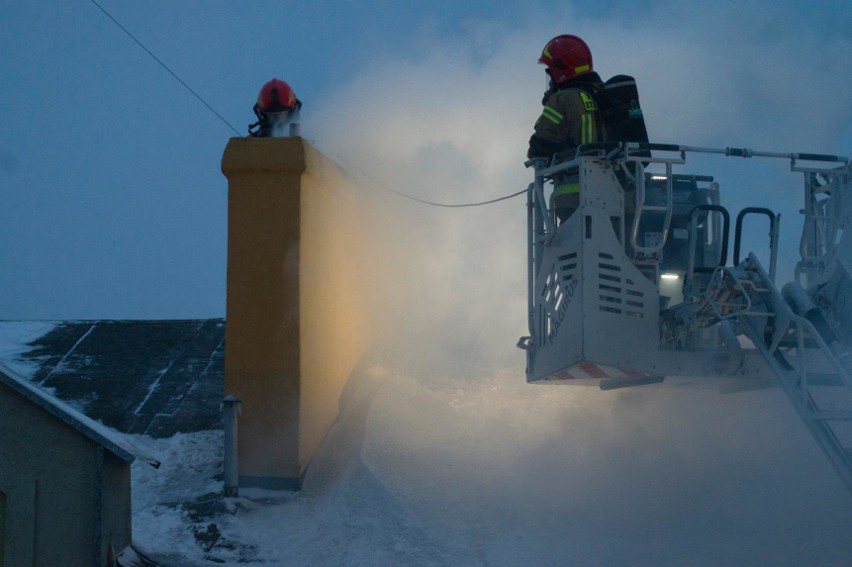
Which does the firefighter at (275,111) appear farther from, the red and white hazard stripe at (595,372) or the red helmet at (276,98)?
the red and white hazard stripe at (595,372)

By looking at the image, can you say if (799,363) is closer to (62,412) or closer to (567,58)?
(567,58)

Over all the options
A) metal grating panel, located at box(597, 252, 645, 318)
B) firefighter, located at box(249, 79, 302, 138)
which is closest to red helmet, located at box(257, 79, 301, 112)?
firefighter, located at box(249, 79, 302, 138)

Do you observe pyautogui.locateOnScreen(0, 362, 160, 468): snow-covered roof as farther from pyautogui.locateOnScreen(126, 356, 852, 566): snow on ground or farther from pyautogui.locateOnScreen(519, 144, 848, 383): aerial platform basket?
pyautogui.locateOnScreen(519, 144, 848, 383): aerial platform basket

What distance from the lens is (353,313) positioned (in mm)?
9789

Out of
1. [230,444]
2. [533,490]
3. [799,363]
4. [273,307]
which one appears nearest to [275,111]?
[273,307]

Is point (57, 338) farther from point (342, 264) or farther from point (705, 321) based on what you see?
point (705, 321)

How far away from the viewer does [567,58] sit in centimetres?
793

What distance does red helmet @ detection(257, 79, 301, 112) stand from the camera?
9672 mm

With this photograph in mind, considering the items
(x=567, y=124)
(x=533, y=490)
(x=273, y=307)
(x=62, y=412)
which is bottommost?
(x=533, y=490)

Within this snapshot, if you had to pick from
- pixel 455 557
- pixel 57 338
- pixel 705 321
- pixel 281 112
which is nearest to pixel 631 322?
pixel 705 321

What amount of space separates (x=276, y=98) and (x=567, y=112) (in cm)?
350

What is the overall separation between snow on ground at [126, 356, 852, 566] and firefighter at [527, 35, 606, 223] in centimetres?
217

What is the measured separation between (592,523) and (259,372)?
124 inches

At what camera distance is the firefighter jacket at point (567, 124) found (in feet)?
25.0
